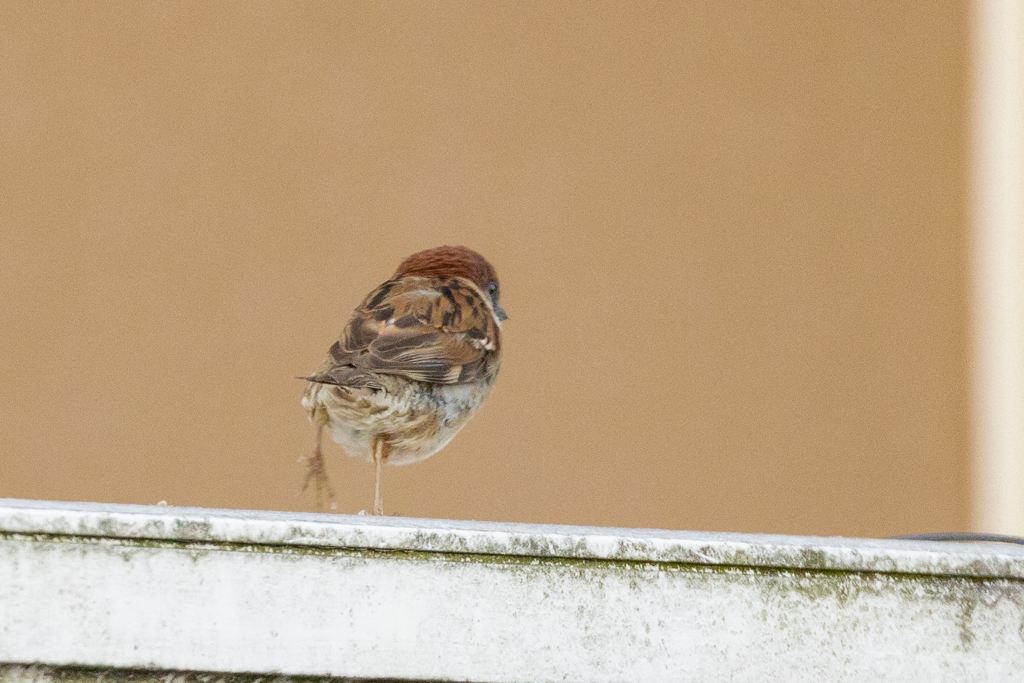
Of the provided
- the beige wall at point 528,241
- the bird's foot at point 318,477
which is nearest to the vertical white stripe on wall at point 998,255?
the beige wall at point 528,241

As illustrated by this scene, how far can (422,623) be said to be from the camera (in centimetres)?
139

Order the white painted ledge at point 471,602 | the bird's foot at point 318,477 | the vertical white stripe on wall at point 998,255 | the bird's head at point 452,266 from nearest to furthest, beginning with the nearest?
the white painted ledge at point 471,602, the bird's foot at point 318,477, the bird's head at point 452,266, the vertical white stripe on wall at point 998,255

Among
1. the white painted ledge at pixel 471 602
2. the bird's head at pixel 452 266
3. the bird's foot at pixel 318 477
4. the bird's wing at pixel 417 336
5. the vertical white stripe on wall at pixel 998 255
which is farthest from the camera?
the vertical white stripe on wall at pixel 998 255

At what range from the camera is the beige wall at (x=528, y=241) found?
4.16 m

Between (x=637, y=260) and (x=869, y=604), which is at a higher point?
(x=637, y=260)

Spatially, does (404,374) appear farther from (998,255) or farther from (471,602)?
(998,255)

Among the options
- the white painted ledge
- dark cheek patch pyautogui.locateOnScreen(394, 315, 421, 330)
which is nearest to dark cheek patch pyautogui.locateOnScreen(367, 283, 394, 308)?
dark cheek patch pyautogui.locateOnScreen(394, 315, 421, 330)

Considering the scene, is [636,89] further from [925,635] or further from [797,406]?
[925,635]

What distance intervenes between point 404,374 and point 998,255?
9.36ft

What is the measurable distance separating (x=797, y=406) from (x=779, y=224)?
0.71 meters

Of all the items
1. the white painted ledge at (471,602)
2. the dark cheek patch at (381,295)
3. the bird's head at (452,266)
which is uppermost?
the bird's head at (452,266)

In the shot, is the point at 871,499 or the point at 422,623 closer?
the point at 422,623

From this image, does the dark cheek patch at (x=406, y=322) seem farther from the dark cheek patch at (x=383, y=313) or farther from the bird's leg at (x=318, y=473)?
the bird's leg at (x=318, y=473)

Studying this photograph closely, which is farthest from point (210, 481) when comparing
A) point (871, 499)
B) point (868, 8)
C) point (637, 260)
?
point (868, 8)
